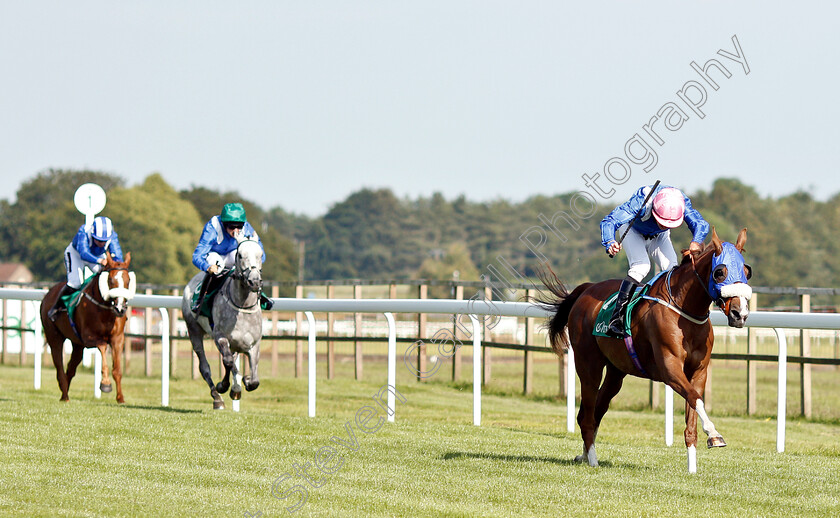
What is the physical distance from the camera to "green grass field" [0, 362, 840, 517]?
527 centimetres

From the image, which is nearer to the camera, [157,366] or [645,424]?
[645,424]

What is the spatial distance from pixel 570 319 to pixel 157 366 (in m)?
13.9

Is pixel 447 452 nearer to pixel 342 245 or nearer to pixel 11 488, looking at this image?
pixel 11 488

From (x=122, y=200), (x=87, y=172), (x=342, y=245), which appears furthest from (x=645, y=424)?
(x=342, y=245)

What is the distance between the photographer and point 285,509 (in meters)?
5.14

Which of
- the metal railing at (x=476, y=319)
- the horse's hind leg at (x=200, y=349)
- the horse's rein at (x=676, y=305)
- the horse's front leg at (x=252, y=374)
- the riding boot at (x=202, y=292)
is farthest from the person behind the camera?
the horse's hind leg at (x=200, y=349)

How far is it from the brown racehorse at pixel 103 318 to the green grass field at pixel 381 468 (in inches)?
21.3

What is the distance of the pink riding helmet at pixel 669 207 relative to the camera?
6613mm

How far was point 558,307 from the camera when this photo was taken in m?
7.48

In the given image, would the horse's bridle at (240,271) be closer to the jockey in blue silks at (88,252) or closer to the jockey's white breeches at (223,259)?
the jockey's white breeches at (223,259)

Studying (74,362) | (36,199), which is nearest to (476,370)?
(74,362)

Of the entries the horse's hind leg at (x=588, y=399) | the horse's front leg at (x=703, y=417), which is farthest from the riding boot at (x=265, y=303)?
the horse's front leg at (x=703, y=417)

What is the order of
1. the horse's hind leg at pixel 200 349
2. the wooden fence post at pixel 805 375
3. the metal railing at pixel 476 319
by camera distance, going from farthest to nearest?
the wooden fence post at pixel 805 375
the horse's hind leg at pixel 200 349
the metal railing at pixel 476 319

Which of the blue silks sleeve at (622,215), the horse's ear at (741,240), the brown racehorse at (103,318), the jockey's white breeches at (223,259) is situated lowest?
the brown racehorse at (103,318)
